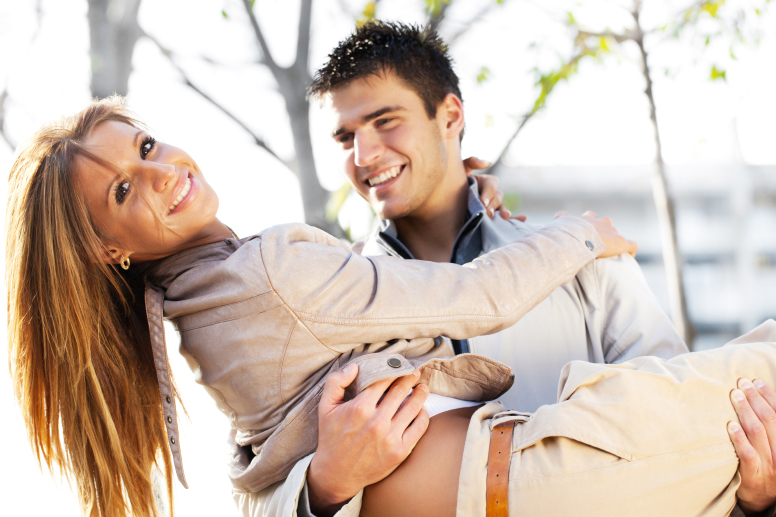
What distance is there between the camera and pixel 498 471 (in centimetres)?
146

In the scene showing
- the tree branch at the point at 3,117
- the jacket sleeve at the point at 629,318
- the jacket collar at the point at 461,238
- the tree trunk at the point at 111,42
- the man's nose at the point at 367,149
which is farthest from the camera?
the tree branch at the point at 3,117

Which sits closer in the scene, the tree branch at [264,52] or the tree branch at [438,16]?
the tree branch at [264,52]

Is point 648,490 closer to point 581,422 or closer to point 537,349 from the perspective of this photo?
point 581,422

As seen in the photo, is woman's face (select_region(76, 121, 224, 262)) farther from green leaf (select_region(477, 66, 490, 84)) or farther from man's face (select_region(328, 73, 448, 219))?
green leaf (select_region(477, 66, 490, 84))

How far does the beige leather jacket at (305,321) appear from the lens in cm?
160

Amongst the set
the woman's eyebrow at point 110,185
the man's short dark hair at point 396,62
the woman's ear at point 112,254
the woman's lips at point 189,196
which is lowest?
the woman's ear at point 112,254

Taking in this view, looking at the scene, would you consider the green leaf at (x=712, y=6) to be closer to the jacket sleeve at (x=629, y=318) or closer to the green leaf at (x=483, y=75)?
the green leaf at (x=483, y=75)

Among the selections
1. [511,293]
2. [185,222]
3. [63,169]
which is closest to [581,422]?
[511,293]

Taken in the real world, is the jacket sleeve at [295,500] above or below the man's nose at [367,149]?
below

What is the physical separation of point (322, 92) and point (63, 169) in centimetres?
154

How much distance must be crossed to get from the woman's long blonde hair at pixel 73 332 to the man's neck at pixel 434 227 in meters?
1.27

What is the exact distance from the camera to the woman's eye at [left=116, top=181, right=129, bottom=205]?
180cm

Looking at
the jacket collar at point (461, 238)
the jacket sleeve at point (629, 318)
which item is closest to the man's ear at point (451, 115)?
the jacket collar at point (461, 238)

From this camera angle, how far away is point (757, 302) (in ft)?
38.5
